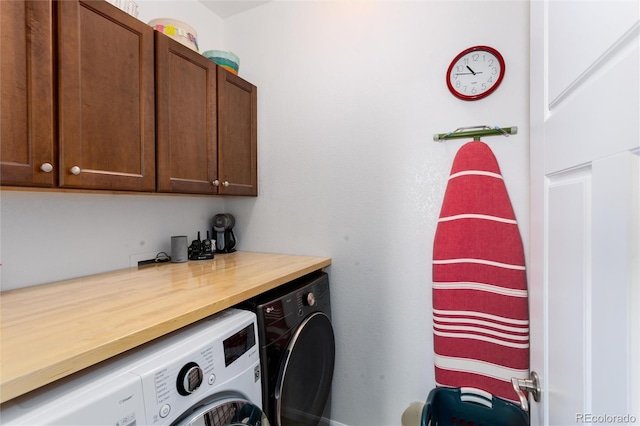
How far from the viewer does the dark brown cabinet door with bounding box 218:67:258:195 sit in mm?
1683

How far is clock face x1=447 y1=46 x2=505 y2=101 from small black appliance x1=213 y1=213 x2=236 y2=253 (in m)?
1.56

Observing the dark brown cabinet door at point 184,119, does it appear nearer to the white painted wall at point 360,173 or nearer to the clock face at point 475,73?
the white painted wall at point 360,173

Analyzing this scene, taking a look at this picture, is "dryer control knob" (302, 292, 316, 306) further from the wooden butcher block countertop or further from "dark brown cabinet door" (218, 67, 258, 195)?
"dark brown cabinet door" (218, 67, 258, 195)

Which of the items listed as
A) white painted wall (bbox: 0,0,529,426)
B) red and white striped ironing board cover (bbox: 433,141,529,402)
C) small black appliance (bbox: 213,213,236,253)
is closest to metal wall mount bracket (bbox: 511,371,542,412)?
red and white striped ironing board cover (bbox: 433,141,529,402)

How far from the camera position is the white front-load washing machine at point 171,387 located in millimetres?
598

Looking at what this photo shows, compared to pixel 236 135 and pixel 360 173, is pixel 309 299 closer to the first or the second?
pixel 360 173

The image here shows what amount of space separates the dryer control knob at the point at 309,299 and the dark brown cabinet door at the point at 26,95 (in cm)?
106

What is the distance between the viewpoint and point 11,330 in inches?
30.7

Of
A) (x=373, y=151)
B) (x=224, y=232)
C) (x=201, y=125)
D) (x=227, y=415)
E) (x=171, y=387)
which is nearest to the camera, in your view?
(x=171, y=387)

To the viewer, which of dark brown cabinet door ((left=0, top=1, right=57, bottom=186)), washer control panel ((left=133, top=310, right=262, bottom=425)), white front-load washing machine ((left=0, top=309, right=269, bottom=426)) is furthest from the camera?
dark brown cabinet door ((left=0, top=1, right=57, bottom=186))

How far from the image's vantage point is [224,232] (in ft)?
6.69

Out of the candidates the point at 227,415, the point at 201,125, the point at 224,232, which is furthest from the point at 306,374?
the point at 201,125

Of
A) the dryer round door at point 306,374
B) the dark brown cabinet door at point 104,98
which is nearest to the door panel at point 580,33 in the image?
the dryer round door at point 306,374

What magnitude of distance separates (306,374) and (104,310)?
0.89m
